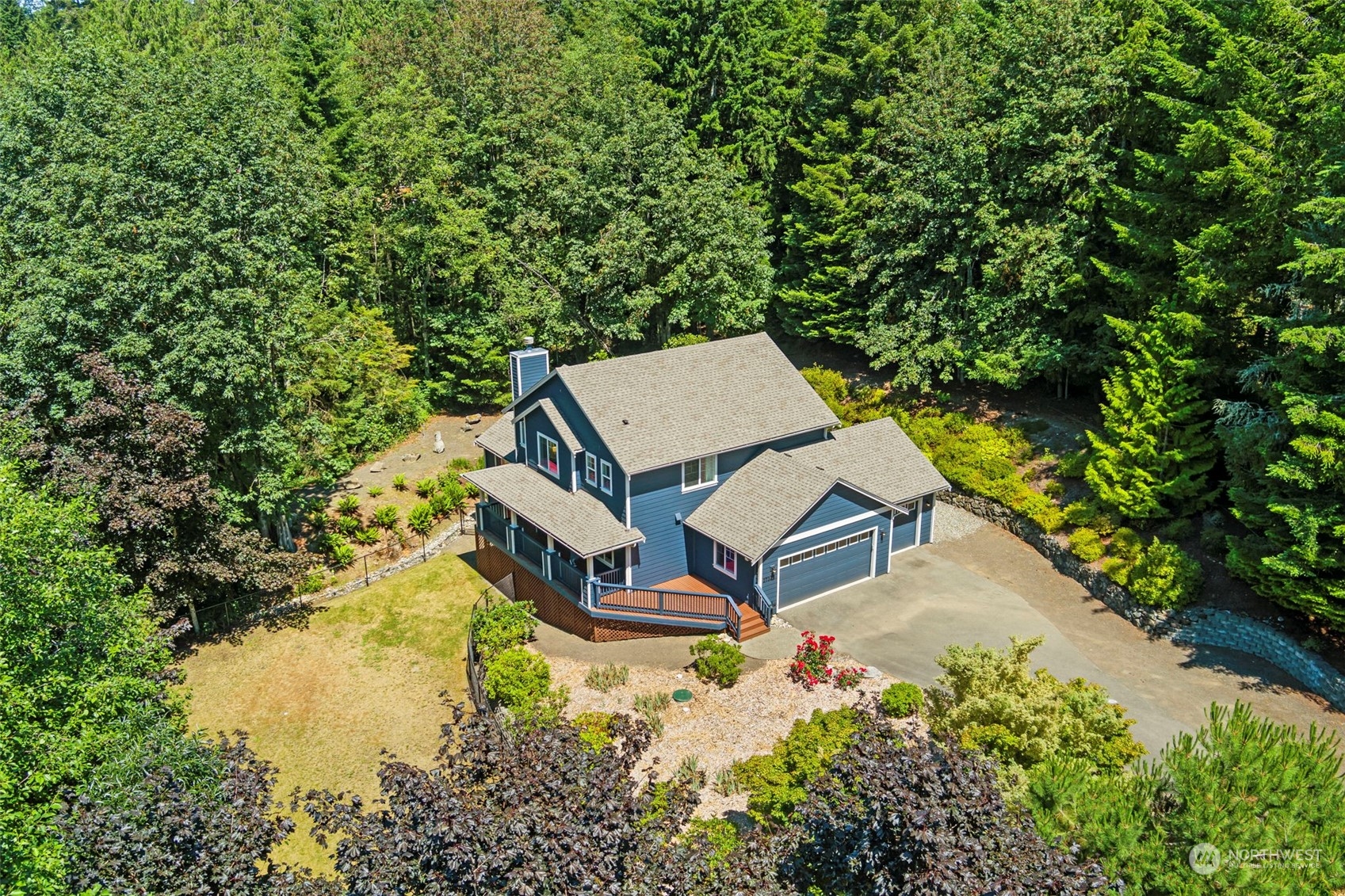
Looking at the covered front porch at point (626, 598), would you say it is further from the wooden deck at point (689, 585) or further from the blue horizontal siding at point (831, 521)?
the blue horizontal siding at point (831, 521)

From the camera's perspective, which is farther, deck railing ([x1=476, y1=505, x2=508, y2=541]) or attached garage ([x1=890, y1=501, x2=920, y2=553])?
attached garage ([x1=890, y1=501, x2=920, y2=553])

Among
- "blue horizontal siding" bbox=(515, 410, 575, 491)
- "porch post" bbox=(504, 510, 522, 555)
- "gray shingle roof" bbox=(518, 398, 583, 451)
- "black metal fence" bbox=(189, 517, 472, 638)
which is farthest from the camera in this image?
"porch post" bbox=(504, 510, 522, 555)

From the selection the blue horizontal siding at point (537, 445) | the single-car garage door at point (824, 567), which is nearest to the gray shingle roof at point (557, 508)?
the blue horizontal siding at point (537, 445)

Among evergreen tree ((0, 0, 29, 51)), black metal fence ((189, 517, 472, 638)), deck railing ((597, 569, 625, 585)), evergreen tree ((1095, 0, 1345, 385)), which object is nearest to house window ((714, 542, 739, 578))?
deck railing ((597, 569, 625, 585))

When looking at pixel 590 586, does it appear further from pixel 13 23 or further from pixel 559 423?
pixel 13 23

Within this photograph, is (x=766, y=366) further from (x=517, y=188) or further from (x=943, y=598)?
(x=517, y=188)

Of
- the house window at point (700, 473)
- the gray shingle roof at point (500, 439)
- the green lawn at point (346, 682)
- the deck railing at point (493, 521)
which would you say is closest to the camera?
the green lawn at point (346, 682)

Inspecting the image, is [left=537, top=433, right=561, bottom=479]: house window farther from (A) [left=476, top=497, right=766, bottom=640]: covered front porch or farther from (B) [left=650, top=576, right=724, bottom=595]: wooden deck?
(B) [left=650, top=576, right=724, bottom=595]: wooden deck
